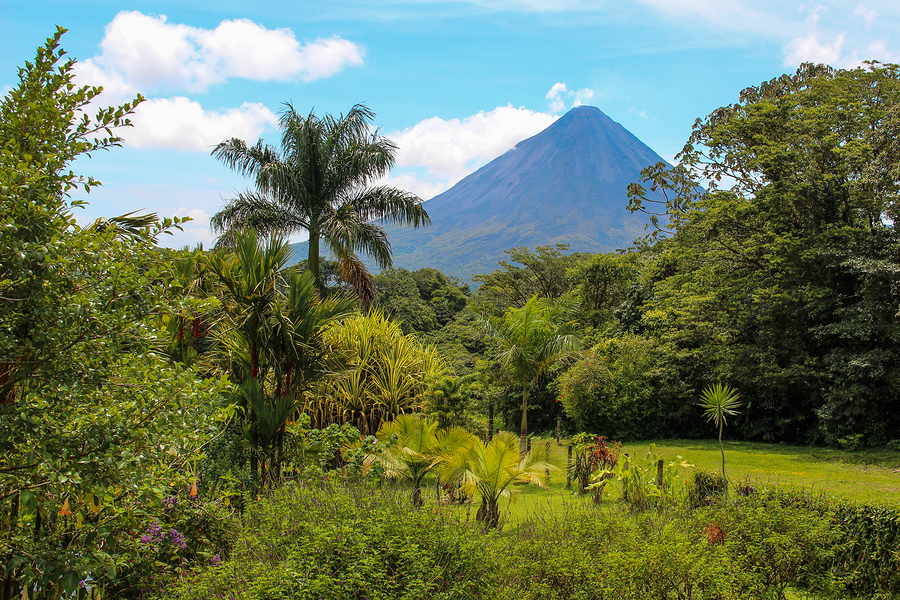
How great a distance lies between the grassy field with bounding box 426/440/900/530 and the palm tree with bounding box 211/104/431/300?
26.7ft

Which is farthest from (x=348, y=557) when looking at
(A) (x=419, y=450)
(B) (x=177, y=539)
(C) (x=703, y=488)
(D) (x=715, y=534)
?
(C) (x=703, y=488)

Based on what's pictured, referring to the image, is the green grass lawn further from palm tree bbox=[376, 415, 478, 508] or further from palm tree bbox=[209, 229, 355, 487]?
palm tree bbox=[209, 229, 355, 487]

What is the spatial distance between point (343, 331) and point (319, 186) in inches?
274

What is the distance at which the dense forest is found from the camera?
8.62 feet

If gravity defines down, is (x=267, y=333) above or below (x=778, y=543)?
above

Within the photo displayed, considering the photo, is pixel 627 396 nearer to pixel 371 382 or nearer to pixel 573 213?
pixel 371 382

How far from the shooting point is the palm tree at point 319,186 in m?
15.8

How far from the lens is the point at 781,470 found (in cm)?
1173

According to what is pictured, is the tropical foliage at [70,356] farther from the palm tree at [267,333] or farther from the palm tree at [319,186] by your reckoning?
the palm tree at [319,186]

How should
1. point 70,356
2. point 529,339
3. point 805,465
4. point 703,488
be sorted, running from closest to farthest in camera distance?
point 70,356, point 703,488, point 805,465, point 529,339

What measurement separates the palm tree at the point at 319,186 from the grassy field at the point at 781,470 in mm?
8137

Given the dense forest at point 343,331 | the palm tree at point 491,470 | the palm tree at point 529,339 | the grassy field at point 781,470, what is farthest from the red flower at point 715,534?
the palm tree at point 529,339

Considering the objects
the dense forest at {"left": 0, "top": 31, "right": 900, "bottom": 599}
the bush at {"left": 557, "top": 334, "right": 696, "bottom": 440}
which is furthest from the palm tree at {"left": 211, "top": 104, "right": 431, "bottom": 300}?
the bush at {"left": 557, "top": 334, "right": 696, "bottom": 440}

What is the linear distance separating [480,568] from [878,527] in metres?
4.22
